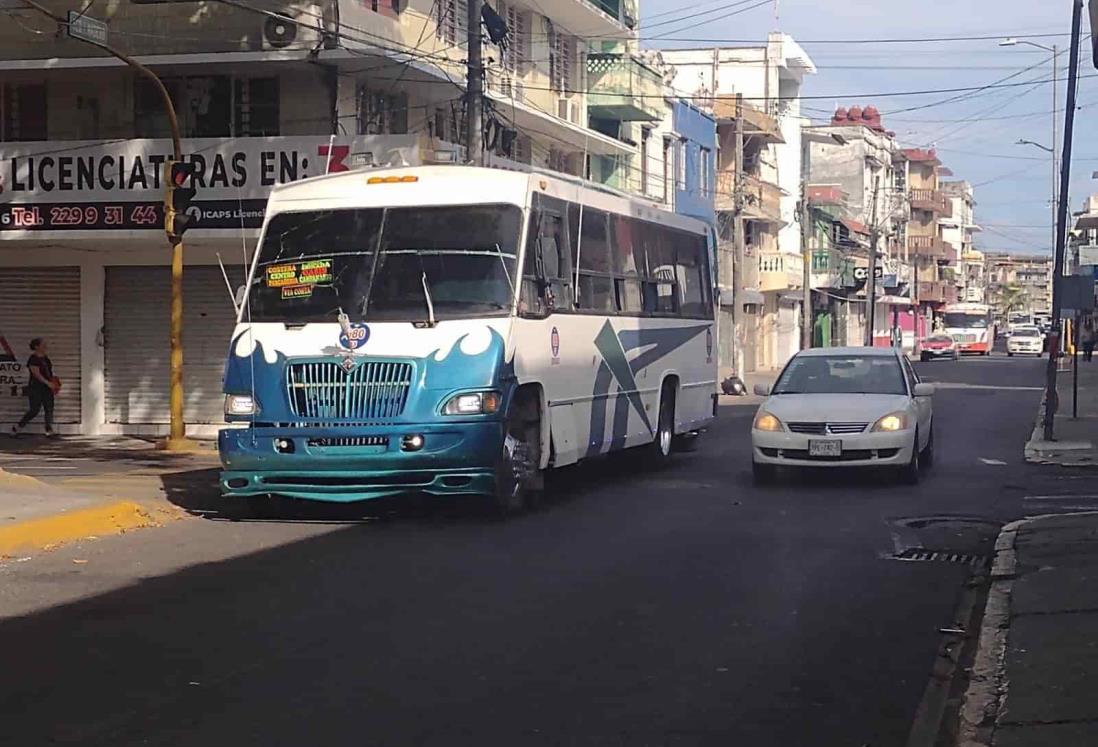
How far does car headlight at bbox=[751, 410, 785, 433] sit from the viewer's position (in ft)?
54.5

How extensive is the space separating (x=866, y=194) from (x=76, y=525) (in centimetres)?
8237

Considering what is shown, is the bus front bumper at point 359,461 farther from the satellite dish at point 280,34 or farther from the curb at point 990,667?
the satellite dish at point 280,34

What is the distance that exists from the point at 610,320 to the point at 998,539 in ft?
18.6

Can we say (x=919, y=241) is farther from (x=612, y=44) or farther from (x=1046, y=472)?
(x=1046, y=472)

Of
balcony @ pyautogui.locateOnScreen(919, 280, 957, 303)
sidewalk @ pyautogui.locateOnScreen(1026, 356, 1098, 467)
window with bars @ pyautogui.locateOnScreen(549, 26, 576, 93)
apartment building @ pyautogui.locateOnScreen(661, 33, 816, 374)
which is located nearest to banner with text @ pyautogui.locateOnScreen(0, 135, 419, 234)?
sidewalk @ pyautogui.locateOnScreen(1026, 356, 1098, 467)

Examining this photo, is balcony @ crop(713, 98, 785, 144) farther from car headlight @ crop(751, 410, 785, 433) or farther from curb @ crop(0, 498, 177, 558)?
curb @ crop(0, 498, 177, 558)

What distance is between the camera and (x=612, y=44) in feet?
148

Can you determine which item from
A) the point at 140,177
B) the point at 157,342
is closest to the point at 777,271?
the point at 157,342

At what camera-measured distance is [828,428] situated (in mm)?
16406

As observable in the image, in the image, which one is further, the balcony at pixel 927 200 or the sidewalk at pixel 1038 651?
the balcony at pixel 927 200

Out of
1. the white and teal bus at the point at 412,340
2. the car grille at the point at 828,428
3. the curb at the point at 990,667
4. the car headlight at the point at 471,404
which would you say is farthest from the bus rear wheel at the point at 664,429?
the curb at the point at 990,667

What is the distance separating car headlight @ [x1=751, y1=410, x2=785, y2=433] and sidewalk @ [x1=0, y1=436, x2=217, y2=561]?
630 cm

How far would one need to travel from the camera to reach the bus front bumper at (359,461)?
12992 mm

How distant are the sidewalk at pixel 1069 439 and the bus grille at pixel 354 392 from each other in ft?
35.0
